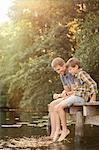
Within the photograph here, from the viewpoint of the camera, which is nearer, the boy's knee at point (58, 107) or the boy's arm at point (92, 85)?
the boy's arm at point (92, 85)

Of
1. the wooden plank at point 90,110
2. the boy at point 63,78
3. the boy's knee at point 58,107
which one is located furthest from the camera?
the boy at point 63,78

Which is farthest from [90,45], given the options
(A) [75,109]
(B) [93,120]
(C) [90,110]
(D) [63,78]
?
(C) [90,110]

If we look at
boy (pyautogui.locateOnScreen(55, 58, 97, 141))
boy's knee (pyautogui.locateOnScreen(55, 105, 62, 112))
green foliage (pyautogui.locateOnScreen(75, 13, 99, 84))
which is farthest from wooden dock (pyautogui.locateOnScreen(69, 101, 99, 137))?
green foliage (pyautogui.locateOnScreen(75, 13, 99, 84))

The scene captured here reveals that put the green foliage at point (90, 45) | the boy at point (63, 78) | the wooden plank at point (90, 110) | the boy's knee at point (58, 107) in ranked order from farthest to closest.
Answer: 1. the green foliage at point (90, 45)
2. the boy at point (63, 78)
3. the boy's knee at point (58, 107)
4. the wooden plank at point (90, 110)

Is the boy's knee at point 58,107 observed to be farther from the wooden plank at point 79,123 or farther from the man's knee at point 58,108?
the wooden plank at point 79,123

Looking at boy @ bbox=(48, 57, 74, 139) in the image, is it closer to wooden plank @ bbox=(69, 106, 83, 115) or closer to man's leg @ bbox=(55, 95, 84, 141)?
man's leg @ bbox=(55, 95, 84, 141)

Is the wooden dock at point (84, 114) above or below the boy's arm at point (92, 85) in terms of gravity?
below

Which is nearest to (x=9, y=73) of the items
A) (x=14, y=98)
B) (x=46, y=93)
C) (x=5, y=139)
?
(x=14, y=98)

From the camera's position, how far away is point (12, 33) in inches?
1120

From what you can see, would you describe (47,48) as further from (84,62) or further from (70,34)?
(84,62)

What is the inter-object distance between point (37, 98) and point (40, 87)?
508mm

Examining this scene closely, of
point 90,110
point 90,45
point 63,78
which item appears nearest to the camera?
point 90,110

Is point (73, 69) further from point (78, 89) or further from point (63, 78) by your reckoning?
point (63, 78)

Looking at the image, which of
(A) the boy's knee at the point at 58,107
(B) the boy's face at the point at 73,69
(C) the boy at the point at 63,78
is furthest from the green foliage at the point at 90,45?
(A) the boy's knee at the point at 58,107
